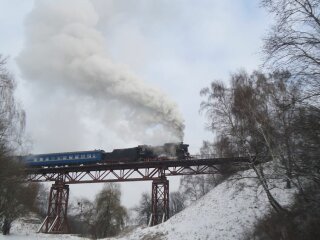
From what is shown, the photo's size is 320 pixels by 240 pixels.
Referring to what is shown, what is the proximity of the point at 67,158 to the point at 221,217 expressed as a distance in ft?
67.4

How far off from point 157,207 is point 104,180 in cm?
716

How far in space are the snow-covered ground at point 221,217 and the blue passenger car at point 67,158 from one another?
12.6 meters

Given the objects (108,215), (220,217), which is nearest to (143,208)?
(108,215)

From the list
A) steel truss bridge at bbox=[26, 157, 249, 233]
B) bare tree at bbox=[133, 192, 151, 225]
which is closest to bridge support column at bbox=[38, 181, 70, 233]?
steel truss bridge at bbox=[26, 157, 249, 233]

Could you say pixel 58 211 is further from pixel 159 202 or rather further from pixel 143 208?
pixel 143 208

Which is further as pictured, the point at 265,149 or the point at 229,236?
the point at 229,236

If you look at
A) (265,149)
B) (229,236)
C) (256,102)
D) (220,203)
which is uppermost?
(256,102)

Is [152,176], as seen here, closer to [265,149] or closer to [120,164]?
[120,164]

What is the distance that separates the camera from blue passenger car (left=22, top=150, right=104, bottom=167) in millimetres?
37219

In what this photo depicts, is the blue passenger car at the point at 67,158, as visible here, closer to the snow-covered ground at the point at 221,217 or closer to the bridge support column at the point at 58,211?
the bridge support column at the point at 58,211

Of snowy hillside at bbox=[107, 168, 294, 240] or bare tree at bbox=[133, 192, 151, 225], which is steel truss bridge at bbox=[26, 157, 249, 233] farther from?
bare tree at bbox=[133, 192, 151, 225]

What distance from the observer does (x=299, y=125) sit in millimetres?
10312

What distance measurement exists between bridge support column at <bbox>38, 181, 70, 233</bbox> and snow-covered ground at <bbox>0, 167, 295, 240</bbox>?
529 inches

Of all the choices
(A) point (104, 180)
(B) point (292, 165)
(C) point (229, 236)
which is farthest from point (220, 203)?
(A) point (104, 180)
